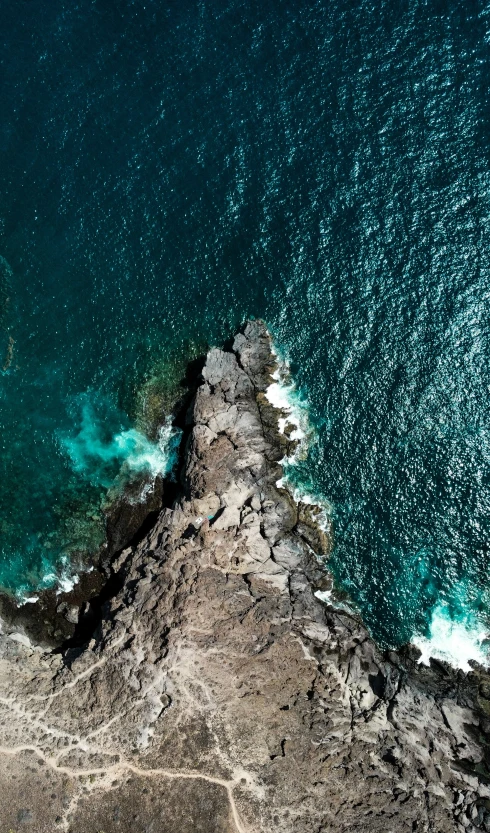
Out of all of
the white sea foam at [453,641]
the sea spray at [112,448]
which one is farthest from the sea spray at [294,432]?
the white sea foam at [453,641]

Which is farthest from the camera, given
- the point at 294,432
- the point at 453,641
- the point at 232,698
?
the point at 294,432

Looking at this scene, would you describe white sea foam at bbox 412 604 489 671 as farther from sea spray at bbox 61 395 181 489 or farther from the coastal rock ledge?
sea spray at bbox 61 395 181 489

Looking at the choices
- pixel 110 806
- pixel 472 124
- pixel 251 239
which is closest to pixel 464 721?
pixel 110 806

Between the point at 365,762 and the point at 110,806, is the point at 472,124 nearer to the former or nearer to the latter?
the point at 365,762

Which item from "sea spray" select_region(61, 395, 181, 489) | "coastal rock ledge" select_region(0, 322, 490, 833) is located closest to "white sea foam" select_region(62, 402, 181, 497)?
"sea spray" select_region(61, 395, 181, 489)

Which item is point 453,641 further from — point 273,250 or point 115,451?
point 273,250

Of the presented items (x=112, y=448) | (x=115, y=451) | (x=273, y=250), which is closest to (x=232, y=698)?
(x=115, y=451)
